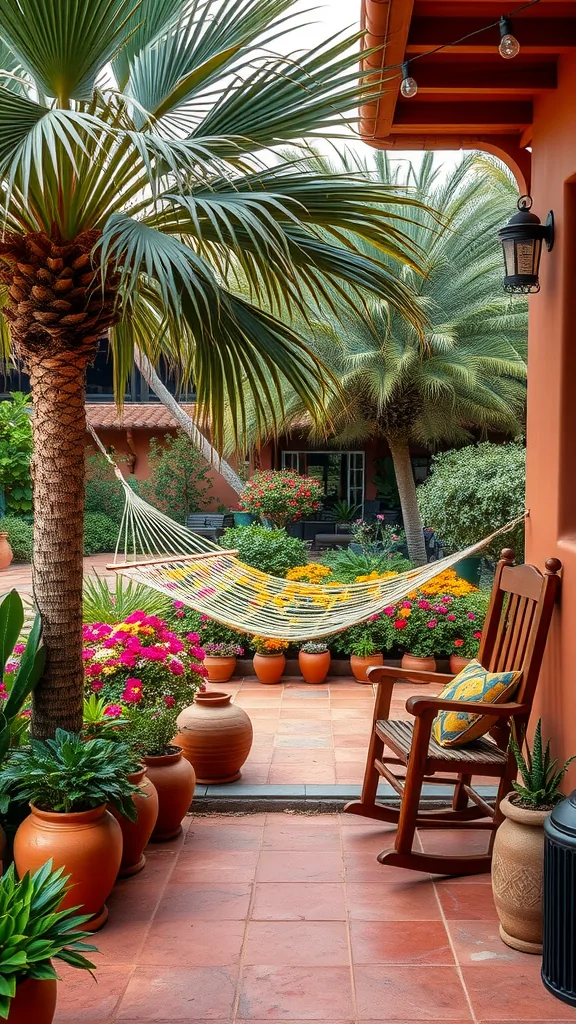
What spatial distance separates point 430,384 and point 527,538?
15.2ft

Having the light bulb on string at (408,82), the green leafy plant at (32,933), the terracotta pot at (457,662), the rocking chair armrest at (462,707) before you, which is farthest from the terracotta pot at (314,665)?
the green leafy plant at (32,933)

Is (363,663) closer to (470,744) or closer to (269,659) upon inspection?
(269,659)

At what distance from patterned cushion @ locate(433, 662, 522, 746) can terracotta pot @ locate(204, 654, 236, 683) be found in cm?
284

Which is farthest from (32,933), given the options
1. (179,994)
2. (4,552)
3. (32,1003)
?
(4,552)

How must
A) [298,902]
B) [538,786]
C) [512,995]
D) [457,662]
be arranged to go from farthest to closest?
[457,662]
[298,902]
[538,786]
[512,995]

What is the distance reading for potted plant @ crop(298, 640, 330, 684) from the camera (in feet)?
19.1

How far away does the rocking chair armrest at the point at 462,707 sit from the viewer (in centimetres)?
281

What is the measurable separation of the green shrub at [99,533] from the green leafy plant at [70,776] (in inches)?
414

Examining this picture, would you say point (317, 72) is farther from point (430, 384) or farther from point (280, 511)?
point (280, 511)

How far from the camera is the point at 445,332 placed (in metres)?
8.01

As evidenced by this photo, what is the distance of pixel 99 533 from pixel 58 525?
10.8 meters

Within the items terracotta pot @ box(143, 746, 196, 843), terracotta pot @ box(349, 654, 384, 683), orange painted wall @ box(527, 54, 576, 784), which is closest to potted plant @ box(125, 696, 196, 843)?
terracotta pot @ box(143, 746, 196, 843)

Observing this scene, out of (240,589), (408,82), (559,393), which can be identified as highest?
(408,82)

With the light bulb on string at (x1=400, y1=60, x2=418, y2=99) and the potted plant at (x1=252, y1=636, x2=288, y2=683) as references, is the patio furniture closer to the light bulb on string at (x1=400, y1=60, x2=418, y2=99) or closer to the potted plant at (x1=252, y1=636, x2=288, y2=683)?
the potted plant at (x1=252, y1=636, x2=288, y2=683)
